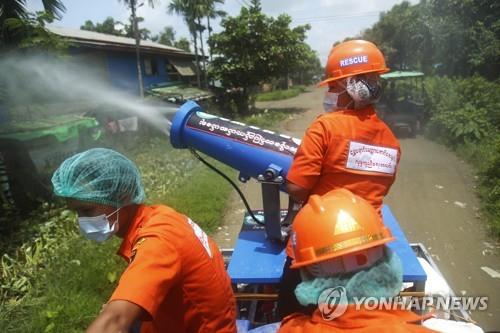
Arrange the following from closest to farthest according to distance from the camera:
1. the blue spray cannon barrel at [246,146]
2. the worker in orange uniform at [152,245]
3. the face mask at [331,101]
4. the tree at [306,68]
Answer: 1. the worker in orange uniform at [152,245]
2. the face mask at [331,101]
3. the blue spray cannon barrel at [246,146]
4. the tree at [306,68]

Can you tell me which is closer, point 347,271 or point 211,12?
point 347,271

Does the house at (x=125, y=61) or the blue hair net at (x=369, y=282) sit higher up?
the house at (x=125, y=61)

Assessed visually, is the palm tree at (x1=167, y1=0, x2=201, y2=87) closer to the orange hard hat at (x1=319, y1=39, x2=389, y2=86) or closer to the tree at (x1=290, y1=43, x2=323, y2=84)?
the tree at (x1=290, y1=43, x2=323, y2=84)

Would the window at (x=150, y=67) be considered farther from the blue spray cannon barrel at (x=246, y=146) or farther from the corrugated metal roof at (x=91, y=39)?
the blue spray cannon barrel at (x=246, y=146)

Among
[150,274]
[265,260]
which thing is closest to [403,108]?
[265,260]

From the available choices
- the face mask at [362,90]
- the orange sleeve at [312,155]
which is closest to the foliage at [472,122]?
the face mask at [362,90]

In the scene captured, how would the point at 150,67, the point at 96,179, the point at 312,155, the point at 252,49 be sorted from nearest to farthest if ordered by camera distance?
the point at 96,179 → the point at 312,155 → the point at 150,67 → the point at 252,49

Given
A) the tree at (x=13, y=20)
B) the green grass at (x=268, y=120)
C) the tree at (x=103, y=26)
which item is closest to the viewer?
the tree at (x=13, y=20)

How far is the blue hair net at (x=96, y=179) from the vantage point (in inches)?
74.3

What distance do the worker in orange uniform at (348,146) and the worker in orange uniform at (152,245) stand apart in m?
0.73

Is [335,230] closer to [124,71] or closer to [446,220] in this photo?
[446,220]

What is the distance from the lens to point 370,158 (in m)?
A: 2.53

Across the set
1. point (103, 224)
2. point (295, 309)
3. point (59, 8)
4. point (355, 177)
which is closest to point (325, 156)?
point (355, 177)

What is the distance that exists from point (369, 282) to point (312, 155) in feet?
3.54
